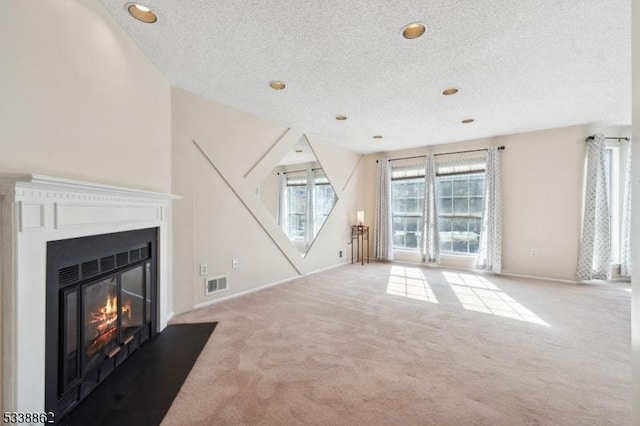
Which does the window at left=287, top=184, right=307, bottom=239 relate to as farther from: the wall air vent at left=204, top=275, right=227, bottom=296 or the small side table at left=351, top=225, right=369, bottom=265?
the small side table at left=351, top=225, right=369, bottom=265

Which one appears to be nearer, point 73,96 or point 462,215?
point 73,96

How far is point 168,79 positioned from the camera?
9.21 ft

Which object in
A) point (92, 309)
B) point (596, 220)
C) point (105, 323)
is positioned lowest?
point (105, 323)

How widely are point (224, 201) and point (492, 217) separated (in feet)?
15.6

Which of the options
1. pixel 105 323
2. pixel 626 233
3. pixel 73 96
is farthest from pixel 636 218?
pixel 626 233

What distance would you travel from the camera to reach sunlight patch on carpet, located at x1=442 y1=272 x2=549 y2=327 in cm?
303

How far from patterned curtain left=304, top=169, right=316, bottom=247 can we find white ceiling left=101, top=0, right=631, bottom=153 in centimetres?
140

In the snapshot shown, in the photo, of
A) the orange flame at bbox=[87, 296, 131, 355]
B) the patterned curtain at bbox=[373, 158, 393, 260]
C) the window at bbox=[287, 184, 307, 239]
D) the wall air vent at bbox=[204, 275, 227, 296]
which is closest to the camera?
the orange flame at bbox=[87, 296, 131, 355]

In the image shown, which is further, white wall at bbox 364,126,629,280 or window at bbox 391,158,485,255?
window at bbox 391,158,485,255

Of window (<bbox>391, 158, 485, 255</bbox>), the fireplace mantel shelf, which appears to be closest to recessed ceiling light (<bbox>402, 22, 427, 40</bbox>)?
the fireplace mantel shelf

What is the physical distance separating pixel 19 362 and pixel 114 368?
0.87m

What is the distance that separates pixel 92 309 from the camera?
5.69ft

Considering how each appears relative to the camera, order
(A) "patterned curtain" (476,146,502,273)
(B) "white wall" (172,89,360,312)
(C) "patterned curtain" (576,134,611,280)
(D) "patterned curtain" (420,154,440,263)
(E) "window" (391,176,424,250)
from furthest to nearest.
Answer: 1. (E) "window" (391,176,424,250)
2. (D) "patterned curtain" (420,154,440,263)
3. (A) "patterned curtain" (476,146,502,273)
4. (C) "patterned curtain" (576,134,611,280)
5. (B) "white wall" (172,89,360,312)

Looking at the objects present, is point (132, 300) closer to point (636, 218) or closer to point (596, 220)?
point (636, 218)
